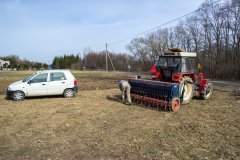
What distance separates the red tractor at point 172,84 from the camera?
11000 millimetres

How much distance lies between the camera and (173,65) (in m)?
12.6

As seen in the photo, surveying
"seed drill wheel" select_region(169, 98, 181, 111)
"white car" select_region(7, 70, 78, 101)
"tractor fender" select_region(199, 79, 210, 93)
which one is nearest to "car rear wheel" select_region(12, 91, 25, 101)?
"white car" select_region(7, 70, 78, 101)

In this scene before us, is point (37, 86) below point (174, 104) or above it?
above

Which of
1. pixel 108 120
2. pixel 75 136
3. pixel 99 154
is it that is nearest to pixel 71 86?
pixel 108 120

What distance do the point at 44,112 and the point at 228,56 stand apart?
32.4 m

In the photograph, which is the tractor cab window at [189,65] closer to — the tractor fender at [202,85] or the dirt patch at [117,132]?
the tractor fender at [202,85]

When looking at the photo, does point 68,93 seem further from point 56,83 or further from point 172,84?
point 172,84

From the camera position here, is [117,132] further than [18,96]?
No

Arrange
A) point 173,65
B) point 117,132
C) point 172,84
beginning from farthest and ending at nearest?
point 173,65
point 172,84
point 117,132

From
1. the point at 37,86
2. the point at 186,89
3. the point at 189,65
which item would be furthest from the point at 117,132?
the point at 37,86

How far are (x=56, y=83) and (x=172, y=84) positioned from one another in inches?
253

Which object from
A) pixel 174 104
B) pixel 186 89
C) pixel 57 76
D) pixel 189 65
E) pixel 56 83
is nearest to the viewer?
pixel 174 104

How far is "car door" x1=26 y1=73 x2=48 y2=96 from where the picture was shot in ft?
45.5

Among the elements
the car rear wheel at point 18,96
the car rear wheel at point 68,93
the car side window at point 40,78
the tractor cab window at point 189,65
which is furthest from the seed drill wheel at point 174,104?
the car rear wheel at point 18,96
